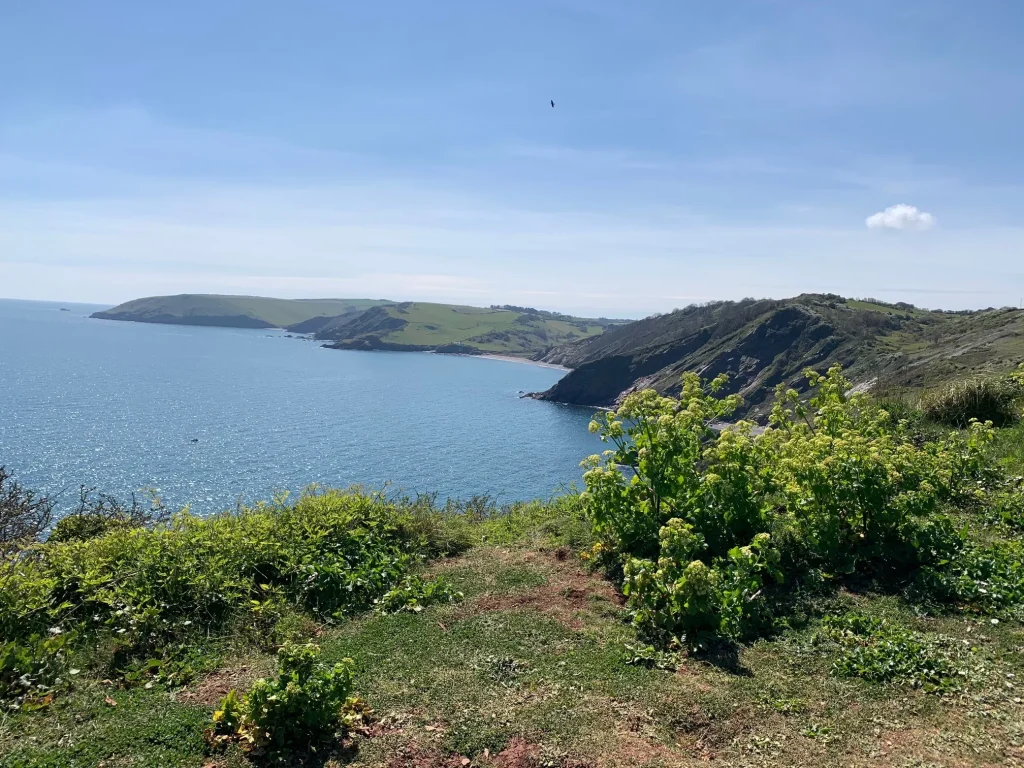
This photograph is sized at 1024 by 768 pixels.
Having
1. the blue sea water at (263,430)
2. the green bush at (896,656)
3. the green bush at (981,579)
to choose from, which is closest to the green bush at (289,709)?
the green bush at (896,656)

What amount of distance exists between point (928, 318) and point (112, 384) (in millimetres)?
147411

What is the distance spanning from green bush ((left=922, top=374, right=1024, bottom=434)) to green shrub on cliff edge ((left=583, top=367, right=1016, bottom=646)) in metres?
6.28

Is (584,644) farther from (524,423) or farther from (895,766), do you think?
(524,423)

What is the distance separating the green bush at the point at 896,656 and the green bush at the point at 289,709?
4623mm

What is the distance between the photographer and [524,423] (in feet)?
286

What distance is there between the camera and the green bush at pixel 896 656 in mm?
5441

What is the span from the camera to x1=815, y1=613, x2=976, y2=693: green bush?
544 centimetres

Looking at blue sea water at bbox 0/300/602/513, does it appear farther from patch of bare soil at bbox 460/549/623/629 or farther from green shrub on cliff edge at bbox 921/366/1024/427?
green shrub on cliff edge at bbox 921/366/1024/427

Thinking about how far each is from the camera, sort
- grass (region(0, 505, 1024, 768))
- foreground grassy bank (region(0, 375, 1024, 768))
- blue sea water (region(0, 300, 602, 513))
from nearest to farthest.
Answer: grass (region(0, 505, 1024, 768))
foreground grassy bank (region(0, 375, 1024, 768))
blue sea water (region(0, 300, 602, 513))

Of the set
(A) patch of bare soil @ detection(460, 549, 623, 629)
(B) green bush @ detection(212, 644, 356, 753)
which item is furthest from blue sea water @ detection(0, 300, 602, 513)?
(B) green bush @ detection(212, 644, 356, 753)

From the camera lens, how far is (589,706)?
5.28 metres

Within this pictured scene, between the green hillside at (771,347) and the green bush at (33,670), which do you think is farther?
the green hillside at (771,347)

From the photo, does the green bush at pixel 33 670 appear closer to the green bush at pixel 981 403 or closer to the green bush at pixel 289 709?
the green bush at pixel 289 709

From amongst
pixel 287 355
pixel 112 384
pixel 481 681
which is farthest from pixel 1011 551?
pixel 287 355
